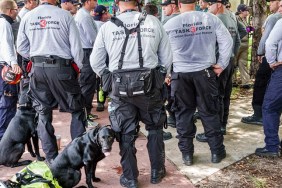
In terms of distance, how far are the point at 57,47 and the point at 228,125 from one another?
3490 millimetres

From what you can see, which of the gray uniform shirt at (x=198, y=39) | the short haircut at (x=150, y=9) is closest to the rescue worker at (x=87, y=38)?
the short haircut at (x=150, y=9)

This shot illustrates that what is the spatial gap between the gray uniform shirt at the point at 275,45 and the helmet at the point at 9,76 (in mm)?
3271

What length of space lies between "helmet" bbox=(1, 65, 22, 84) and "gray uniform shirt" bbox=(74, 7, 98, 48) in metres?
2.00

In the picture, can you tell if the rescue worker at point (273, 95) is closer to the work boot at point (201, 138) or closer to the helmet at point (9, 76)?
the work boot at point (201, 138)

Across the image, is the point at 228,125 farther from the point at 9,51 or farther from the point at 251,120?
the point at 9,51

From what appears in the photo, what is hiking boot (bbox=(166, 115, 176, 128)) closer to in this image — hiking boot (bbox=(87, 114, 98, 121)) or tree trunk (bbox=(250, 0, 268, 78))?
hiking boot (bbox=(87, 114, 98, 121))

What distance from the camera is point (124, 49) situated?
3.97 meters

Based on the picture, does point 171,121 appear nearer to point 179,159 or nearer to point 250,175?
point 179,159

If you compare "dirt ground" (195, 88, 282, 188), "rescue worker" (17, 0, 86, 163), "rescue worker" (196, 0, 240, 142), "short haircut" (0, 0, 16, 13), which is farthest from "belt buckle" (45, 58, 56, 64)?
"rescue worker" (196, 0, 240, 142)

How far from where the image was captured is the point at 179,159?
202 inches

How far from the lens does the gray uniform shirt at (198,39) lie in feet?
15.1

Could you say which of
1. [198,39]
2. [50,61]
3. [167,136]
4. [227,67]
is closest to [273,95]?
[227,67]

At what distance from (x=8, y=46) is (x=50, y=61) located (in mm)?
938

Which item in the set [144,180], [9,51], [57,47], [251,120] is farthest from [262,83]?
[9,51]
